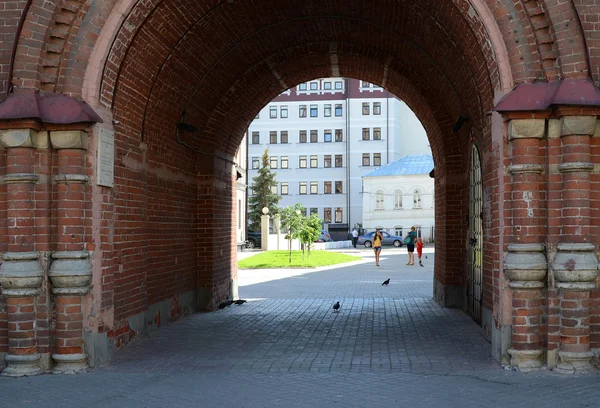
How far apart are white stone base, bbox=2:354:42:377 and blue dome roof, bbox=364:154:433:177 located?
2179 inches

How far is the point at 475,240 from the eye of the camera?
11758 millimetres

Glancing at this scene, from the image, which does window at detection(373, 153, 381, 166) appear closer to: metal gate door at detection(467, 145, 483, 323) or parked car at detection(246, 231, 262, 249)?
parked car at detection(246, 231, 262, 249)

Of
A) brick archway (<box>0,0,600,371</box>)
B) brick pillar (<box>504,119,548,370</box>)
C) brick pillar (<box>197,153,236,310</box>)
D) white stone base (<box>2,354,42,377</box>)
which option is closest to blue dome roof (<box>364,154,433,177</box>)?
brick archway (<box>0,0,600,371</box>)

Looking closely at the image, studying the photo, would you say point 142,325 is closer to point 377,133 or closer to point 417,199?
point 417,199

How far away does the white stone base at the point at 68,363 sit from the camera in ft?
25.7

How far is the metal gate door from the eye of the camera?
1134 centimetres

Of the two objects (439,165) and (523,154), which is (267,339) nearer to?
(523,154)

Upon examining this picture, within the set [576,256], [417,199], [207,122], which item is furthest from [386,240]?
[576,256]

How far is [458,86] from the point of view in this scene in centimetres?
1173

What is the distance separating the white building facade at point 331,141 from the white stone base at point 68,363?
6109 cm

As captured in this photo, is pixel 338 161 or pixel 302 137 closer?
pixel 338 161

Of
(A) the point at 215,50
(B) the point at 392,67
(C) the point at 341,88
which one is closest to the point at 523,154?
(A) the point at 215,50

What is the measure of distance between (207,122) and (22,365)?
6.80m

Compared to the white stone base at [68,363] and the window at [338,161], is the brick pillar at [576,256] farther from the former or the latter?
the window at [338,161]
